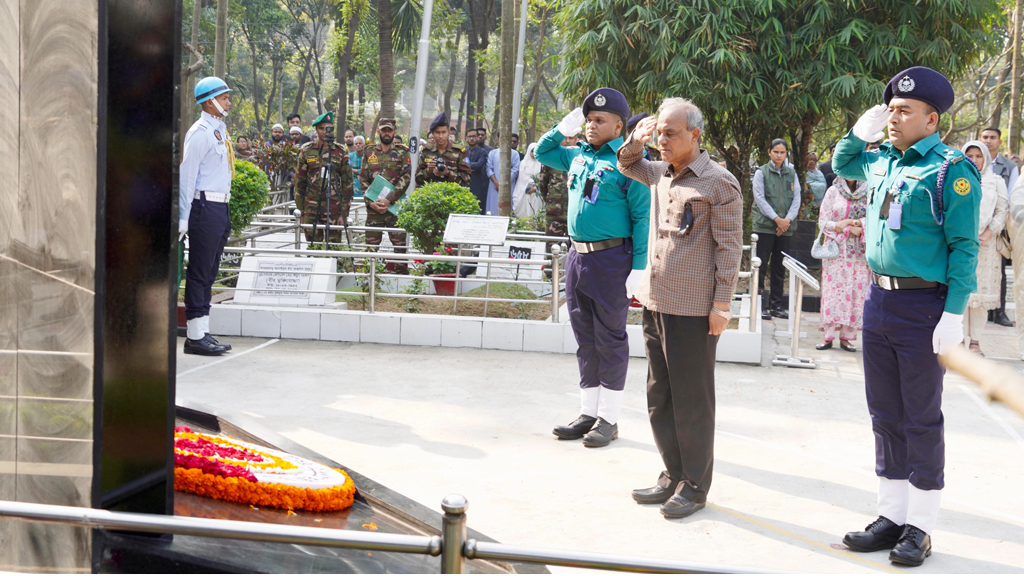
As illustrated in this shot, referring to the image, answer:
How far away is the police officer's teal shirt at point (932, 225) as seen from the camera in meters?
3.69

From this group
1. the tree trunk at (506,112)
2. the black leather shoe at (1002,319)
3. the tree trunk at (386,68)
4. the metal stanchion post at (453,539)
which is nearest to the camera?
the metal stanchion post at (453,539)

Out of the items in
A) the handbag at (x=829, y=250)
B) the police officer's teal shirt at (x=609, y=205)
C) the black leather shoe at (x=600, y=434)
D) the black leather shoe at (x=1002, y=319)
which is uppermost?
the police officer's teal shirt at (x=609, y=205)

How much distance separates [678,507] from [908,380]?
1.24 m

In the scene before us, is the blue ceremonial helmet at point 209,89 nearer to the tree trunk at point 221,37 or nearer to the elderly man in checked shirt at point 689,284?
A: the elderly man in checked shirt at point 689,284

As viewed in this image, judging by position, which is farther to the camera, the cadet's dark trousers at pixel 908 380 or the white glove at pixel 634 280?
the white glove at pixel 634 280

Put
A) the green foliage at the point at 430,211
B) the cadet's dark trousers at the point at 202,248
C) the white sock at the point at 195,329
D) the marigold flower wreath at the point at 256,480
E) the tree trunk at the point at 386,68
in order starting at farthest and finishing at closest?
the tree trunk at the point at 386,68 < the green foliage at the point at 430,211 < the white sock at the point at 195,329 < the cadet's dark trousers at the point at 202,248 < the marigold flower wreath at the point at 256,480

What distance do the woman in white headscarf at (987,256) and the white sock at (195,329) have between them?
270 inches

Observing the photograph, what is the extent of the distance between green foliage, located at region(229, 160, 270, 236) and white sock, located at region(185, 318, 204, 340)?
1.93m

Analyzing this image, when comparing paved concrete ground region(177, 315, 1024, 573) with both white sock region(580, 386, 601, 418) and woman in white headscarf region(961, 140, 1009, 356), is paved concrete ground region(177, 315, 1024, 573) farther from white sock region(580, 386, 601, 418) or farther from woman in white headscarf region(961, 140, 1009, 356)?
woman in white headscarf region(961, 140, 1009, 356)

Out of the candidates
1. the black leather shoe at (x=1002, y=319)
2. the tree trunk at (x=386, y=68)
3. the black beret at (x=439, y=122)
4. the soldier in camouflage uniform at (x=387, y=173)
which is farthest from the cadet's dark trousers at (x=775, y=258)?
the tree trunk at (x=386, y=68)

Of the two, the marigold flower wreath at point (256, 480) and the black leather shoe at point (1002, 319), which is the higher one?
the black leather shoe at point (1002, 319)

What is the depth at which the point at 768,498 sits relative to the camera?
4734mm

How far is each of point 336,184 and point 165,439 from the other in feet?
29.9

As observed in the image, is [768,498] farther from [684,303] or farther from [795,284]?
[795,284]
